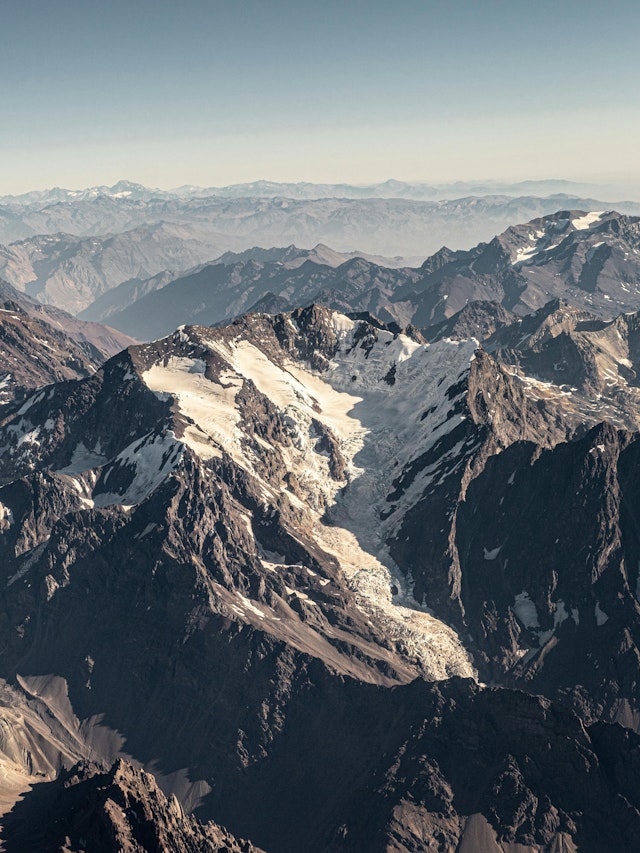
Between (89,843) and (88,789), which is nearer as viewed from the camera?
(89,843)

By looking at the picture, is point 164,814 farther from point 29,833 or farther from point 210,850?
point 29,833

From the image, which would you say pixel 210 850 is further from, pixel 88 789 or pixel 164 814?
pixel 88 789

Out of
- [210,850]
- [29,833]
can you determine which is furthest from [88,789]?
[210,850]

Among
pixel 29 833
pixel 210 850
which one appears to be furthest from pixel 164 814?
pixel 29 833

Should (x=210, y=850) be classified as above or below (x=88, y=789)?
below

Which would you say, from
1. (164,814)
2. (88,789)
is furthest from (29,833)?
(164,814)

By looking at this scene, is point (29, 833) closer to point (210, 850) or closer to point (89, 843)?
point (89, 843)

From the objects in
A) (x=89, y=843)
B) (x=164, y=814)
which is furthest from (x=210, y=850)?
(x=89, y=843)

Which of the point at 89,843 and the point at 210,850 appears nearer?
the point at 89,843

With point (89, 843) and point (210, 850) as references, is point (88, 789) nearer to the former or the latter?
point (89, 843)
